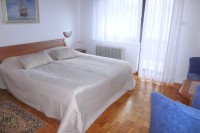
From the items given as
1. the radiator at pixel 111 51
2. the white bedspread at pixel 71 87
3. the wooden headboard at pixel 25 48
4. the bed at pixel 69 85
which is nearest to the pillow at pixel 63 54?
the bed at pixel 69 85

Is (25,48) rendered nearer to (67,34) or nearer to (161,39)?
(67,34)

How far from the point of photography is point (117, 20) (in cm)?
425

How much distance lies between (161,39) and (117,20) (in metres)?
1.24

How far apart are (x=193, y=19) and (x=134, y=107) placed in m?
2.31

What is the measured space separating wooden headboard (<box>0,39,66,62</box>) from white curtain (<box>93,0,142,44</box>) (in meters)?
1.26

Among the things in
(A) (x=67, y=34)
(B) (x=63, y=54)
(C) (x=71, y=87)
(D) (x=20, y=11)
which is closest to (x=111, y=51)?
(A) (x=67, y=34)

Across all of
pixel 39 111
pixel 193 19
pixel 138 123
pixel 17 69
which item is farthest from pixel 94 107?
pixel 193 19

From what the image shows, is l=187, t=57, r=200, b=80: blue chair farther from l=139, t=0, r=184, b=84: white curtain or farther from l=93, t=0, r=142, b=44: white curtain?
l=93, t=0, r=142, b=44: white curtain

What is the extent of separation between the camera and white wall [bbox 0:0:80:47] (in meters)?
Result: 3.25

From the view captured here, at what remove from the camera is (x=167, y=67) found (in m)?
3.83

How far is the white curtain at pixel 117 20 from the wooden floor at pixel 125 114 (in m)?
1.51

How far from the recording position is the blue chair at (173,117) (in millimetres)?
1346

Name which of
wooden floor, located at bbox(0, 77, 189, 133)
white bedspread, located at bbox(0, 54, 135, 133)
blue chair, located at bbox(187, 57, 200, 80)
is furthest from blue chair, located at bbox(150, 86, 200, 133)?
blue chair, located at bbox(187, 57, 200, 80)

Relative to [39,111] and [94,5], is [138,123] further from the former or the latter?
[94,5]
